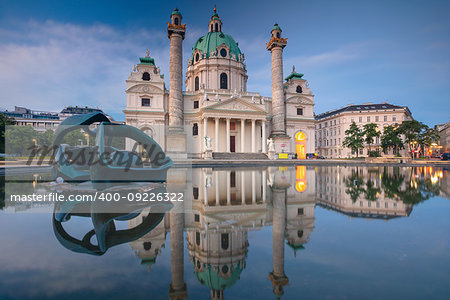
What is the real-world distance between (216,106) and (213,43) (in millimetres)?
19633

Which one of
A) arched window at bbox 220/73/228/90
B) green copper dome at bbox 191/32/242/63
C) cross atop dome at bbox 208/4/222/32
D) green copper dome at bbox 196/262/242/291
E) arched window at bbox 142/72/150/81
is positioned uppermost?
cross atop dome at bbox 208/4/222/32

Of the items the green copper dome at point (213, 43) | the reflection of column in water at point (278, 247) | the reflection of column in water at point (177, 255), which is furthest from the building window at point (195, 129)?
the reflection of column in water at point (177, 255)

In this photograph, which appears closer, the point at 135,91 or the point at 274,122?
the point at 135,91

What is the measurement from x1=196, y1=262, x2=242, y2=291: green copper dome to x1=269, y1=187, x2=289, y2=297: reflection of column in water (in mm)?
440

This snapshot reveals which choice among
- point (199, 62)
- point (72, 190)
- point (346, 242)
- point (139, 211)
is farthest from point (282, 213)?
point (199, 62)

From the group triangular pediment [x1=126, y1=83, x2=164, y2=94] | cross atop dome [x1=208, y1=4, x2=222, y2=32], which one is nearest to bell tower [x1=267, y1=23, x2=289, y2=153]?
cross atop dome [x1=208, y1=4, x2=222, y2=32]

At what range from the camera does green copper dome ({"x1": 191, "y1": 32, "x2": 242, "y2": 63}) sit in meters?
49.2

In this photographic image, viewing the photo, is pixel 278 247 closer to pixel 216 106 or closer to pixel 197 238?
pixel 197 238

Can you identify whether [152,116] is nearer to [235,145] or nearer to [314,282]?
[235,145]

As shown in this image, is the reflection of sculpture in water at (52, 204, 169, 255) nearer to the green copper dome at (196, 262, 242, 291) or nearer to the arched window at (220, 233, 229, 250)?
the arched window at (220, 233, 229, 250)

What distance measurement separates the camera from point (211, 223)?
15.2 feet

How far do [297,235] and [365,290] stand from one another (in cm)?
170

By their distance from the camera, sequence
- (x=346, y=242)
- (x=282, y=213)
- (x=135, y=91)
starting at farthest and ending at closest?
1. (x=135, y=91)
2. (x=282, y=213)
3. (x=346, y=242)

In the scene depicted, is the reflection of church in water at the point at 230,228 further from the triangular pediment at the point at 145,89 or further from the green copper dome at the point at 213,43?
the green copper dome at the point at 213,43
